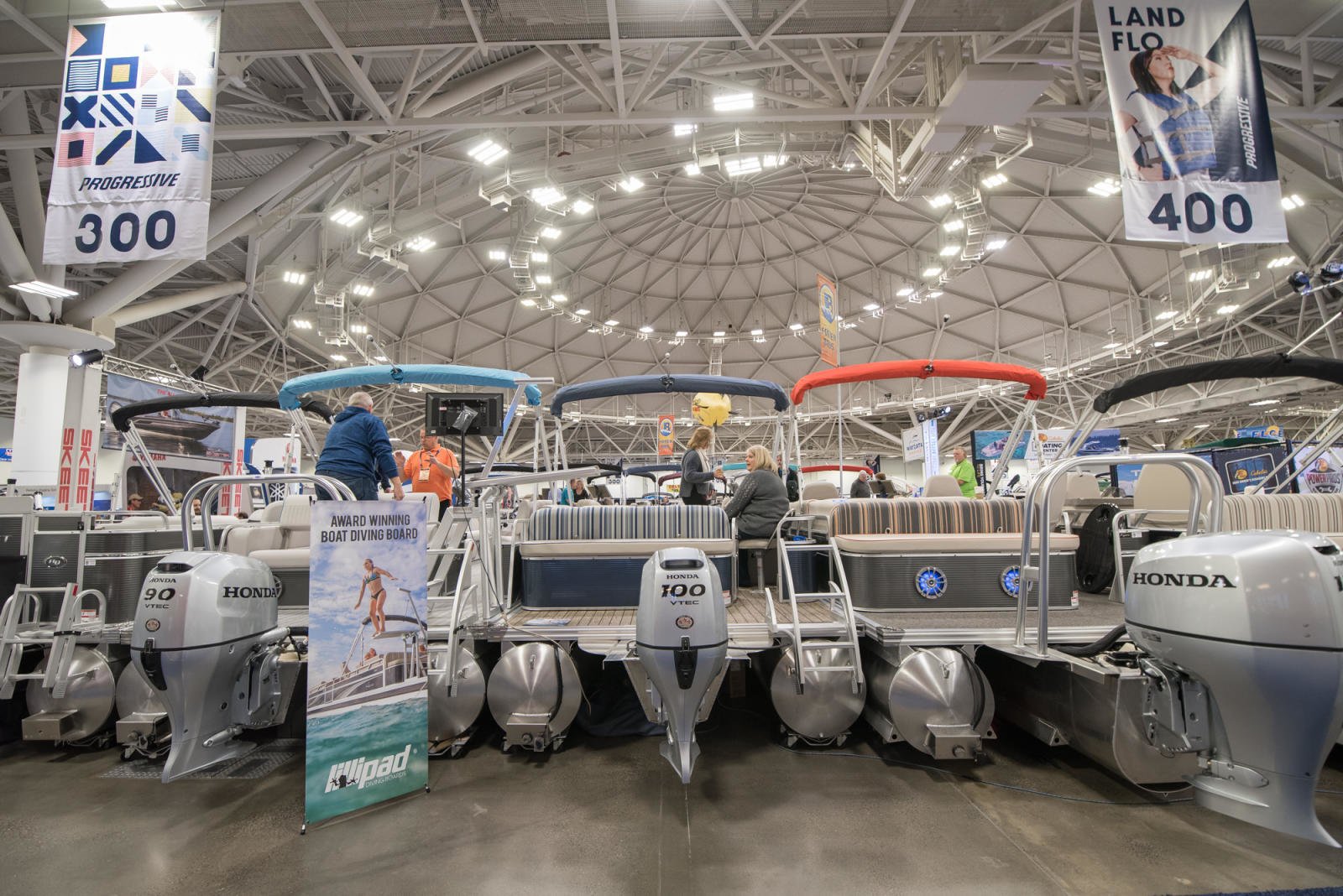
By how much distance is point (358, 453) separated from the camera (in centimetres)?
488

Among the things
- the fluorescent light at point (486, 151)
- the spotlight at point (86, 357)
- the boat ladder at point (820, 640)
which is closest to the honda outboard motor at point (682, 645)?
the boat ladder at point (820, 640)

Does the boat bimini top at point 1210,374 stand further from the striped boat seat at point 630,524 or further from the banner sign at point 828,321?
the banner sign at point 828,321

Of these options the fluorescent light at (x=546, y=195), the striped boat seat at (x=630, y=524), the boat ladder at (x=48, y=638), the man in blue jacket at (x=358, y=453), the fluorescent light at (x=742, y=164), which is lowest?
the boat ladder at (x=48, y=638)

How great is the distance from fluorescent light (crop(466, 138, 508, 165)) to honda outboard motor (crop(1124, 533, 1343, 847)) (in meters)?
12.5

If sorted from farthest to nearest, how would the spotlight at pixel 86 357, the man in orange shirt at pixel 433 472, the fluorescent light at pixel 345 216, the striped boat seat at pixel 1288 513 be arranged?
the fluorescent light at pixel 345 216, the man in orange shirt at pixel 433 472, the spotlight at pixel 86 357, the striped boat seat at pixel 1288 513

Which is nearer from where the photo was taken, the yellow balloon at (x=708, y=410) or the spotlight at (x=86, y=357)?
the spotlight at (x=86, y=357)

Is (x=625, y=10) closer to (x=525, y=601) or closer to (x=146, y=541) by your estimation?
(x=525, y=601)

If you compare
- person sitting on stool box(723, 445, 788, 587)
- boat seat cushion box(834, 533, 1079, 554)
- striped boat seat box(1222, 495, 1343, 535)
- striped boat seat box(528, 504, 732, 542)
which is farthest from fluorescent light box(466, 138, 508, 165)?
striped boat seat box(1222, 495, 1343, 535)

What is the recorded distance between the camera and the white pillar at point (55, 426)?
1055cm

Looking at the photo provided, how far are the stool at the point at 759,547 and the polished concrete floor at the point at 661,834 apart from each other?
77.9 inches

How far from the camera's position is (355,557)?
346cm

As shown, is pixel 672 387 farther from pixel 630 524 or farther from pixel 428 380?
pixel 428 380

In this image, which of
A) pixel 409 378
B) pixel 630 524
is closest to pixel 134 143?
pixel 409 378

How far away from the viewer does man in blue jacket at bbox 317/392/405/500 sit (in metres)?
4.82
